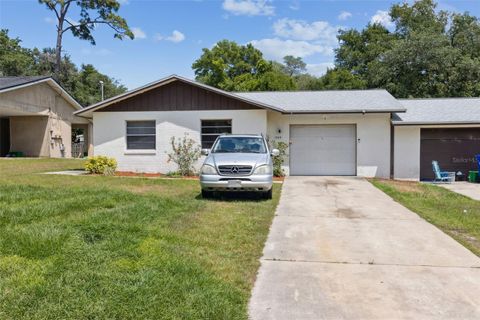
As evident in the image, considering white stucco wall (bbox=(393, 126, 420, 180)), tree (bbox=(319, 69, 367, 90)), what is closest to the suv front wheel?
white stucco wall (bbox=(393, 126, 420, 180))

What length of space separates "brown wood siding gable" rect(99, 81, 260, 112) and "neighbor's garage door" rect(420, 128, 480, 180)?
789 centimetres

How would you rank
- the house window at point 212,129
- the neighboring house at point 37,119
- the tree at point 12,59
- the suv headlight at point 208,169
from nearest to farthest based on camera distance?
the suv headlight at point 208,169, the house window at point 212,129, the neighboring house at point 37,119, the tree at point 12,59

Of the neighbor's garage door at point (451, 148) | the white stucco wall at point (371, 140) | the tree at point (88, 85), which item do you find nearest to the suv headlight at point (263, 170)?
the white stucco wall at point (371, 140)

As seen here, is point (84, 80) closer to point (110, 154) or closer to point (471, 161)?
point (110, 154)

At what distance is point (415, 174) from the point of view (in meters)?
17.5

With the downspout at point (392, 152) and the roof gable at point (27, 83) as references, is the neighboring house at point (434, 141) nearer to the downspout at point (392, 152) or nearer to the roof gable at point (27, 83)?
the downspout at point (392, 152)

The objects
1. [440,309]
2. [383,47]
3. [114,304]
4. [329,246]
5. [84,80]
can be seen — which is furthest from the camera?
[84,80]

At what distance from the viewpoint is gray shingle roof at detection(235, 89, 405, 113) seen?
658 inches

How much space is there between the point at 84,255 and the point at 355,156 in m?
14.2

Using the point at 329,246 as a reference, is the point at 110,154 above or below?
above

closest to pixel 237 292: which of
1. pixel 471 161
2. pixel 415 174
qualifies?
pixel 415 174

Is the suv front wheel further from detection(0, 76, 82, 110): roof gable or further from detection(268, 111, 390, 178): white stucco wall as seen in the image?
detection(0, 76, 82, 110): roof gable

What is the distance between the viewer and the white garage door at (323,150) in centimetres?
1750

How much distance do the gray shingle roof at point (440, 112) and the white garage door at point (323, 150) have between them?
2.11m
